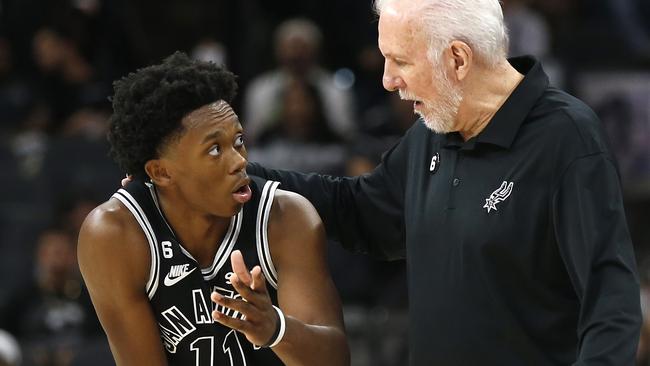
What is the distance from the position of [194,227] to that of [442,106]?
0.80m

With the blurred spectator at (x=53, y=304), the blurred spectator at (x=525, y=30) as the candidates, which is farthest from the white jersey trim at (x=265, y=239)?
the blurred spectator at (x=525, y=30)

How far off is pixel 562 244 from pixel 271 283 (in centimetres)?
85

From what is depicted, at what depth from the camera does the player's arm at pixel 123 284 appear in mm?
3320

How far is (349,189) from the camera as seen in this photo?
3.81 meters

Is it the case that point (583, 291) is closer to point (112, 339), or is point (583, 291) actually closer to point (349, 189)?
point (349, 189)

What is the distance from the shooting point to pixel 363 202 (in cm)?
376

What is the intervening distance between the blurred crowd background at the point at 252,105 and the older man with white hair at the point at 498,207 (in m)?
2.68

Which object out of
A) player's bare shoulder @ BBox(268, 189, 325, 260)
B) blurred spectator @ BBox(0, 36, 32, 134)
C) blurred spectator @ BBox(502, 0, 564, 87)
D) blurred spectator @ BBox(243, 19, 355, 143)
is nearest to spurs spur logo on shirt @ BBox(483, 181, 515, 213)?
player's bare shoulder @ BBox(268, 189, 325, 260)

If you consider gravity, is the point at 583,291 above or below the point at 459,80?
below

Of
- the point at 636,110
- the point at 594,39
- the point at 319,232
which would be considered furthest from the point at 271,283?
the point at 594,39

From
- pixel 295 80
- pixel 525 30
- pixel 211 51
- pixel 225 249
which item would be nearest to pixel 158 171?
pixel 225 249

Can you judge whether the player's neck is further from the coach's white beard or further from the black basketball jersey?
the coach's white beard

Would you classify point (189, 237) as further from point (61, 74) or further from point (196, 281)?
point (61, 74)

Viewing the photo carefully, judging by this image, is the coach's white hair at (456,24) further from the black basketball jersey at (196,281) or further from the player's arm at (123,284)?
the player's arm at (123,284)
